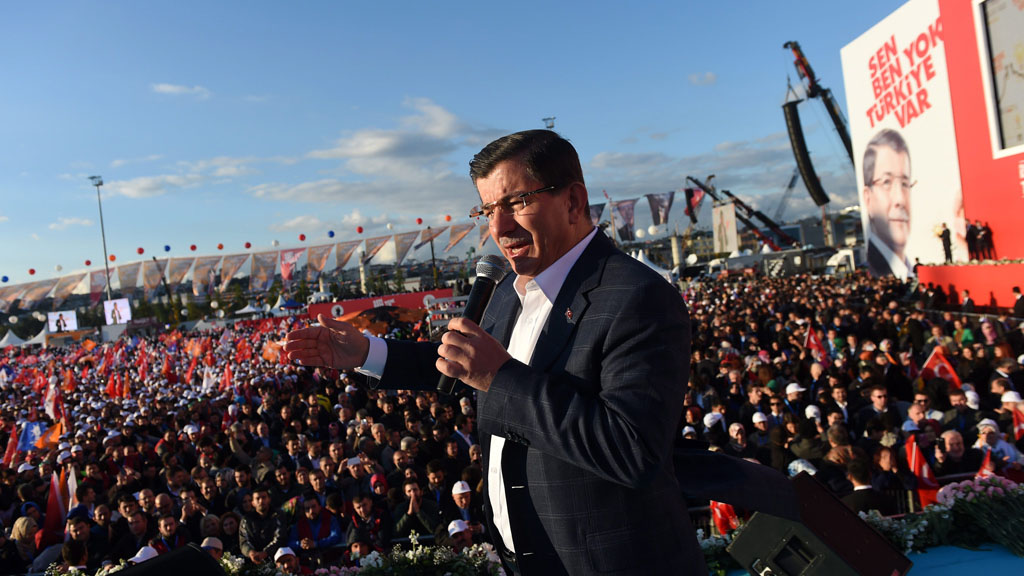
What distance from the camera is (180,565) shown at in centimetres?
140

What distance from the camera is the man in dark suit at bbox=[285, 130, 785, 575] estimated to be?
4.09ft

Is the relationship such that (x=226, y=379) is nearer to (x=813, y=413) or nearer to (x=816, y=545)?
(x=813, y=413)

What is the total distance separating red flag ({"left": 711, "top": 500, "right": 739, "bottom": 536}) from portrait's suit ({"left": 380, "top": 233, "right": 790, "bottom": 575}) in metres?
3.00

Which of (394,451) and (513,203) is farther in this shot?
(394,451)

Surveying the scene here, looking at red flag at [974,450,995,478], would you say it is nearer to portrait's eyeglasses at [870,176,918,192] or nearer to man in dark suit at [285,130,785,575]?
man in dark suit at [285,130,785,575]

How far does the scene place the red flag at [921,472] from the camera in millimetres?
4836

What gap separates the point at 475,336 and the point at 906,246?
91.3 ft

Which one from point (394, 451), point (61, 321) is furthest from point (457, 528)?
point (61, 321)

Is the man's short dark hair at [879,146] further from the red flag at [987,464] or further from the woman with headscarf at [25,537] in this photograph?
the woman with headscarf at [25,537]

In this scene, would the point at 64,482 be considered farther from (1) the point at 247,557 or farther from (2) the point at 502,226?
(2) the point at 502,226

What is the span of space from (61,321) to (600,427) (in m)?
63.6

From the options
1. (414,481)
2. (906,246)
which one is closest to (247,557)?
(414,481)

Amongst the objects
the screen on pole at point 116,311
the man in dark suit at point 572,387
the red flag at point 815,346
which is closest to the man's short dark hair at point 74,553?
the man in dark suit at point 572,387

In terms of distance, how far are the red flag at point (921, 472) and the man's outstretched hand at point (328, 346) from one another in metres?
4.79
